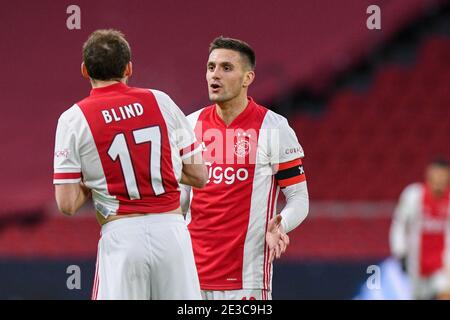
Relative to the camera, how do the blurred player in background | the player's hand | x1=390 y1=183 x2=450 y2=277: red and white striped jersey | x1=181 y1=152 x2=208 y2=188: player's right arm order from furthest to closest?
x1=390 y1=183 x2=450 y2=277: red and white striped jersey < the blurred player in background < the player's hand < x1=181 y1=152 x2=208 y2=188: player's right arm

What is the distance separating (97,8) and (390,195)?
13.3ft

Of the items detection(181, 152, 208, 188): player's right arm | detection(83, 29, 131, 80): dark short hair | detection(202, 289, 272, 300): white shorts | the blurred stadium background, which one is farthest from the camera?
the blurred stadium background

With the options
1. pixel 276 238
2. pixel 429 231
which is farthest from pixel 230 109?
pixel 429 231

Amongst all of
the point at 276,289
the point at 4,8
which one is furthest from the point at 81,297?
the point at 4,8

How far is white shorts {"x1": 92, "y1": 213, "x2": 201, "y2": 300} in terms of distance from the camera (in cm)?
379

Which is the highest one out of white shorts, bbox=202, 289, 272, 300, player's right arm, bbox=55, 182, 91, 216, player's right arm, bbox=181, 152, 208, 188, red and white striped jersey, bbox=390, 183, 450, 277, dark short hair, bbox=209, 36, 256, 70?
dark short hair, bbox=209, 36, 256, 70

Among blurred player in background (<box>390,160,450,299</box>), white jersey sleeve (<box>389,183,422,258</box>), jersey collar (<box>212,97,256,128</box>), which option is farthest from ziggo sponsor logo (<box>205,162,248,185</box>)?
blurred player in background (<box>390,160,450,299</box>)

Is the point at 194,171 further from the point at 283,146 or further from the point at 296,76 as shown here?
the point at 296,76

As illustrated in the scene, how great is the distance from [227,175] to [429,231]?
18.5 feet

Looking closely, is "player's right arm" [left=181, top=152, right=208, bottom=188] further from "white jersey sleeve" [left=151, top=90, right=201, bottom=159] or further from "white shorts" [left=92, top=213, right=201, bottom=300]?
"white shorts" [left=92, top=213, right=201, bottom=300]

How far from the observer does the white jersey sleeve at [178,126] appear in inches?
154

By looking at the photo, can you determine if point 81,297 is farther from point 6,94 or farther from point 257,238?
point 257,238

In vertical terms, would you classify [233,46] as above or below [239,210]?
above

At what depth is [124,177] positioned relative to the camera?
3.82 m
